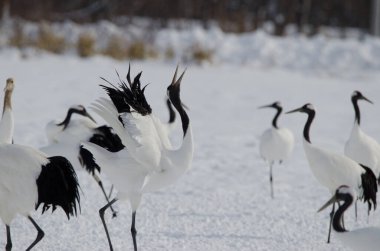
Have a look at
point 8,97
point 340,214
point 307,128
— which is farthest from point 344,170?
point 8,97

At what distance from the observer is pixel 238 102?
1184 centimetres

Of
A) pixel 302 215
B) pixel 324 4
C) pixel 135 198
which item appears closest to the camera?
pixel 135 198

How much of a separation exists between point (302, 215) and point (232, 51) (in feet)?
39.6

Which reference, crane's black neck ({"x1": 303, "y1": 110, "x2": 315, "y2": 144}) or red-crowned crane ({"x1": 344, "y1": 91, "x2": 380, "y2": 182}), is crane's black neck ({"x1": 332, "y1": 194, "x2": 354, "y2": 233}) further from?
red-crowned crane ({"x1": 344, "y1": 91, "x2": 380, "y2": 182})

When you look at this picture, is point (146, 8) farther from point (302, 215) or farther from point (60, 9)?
point (302, 215)

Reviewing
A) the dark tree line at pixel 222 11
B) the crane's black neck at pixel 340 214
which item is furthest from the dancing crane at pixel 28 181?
the dark tree line at pixel 222 11

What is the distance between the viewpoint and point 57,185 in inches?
159

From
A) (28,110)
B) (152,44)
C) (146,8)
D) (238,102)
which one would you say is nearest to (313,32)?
(146,8)

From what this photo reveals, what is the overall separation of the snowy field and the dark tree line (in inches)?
283

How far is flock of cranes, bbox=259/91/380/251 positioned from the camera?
365 centimetres

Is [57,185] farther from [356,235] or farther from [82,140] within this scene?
[356,235]

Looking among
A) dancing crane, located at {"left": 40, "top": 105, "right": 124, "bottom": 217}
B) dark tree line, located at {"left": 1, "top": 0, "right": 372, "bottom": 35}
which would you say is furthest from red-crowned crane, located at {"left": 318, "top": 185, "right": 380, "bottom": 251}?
dark tree line, located at {"left": 1, "top": 0, "right": 372, "bottom": 35}

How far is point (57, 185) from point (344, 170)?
Result: 7.04 feet

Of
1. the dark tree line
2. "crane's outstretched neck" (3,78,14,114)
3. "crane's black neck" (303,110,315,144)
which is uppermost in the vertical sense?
the dark tree line
